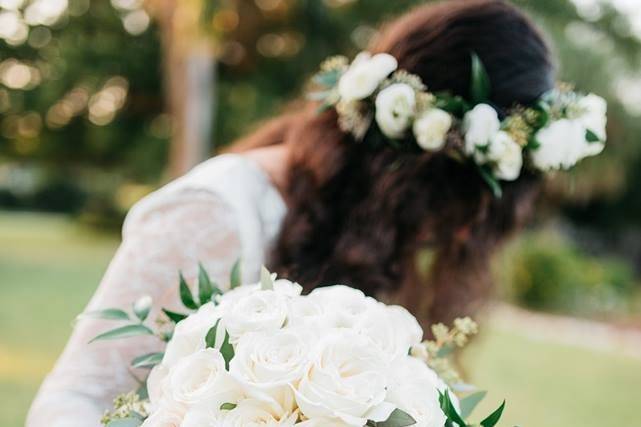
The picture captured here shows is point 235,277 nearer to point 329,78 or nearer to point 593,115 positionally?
point 329,78

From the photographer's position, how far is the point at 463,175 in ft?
7.98

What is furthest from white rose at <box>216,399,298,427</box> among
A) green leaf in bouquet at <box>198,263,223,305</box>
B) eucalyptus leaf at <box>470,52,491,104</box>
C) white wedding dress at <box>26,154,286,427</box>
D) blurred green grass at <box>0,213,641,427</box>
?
blurred green grass at <box>0,213,641,427</box>

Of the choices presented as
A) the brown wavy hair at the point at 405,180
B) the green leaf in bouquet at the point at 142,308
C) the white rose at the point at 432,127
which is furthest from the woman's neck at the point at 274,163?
the green leaf in bouquet at the point at 142,308

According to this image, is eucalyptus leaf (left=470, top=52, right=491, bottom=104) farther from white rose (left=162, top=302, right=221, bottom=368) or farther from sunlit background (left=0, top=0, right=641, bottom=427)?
sunlit background (left=0, top=0, right=641, bottom=427)

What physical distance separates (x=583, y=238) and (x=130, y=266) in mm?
21689

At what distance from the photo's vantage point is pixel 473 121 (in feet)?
7.27

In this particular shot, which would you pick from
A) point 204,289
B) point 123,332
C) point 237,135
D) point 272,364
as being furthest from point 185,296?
point 237,135

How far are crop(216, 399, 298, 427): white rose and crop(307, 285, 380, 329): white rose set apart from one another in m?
0.20

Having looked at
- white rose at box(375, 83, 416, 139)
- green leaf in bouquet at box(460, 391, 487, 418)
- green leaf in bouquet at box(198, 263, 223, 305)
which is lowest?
green leaf in bouquet at box(460, 391, 487, 418)

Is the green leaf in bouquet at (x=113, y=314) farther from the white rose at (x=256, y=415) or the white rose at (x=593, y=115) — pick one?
the white rose at (x=593, y=115)

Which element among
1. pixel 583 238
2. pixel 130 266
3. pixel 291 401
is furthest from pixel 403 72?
pixel 583 238

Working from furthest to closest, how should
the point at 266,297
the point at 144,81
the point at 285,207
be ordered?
the point at 144,81 → the point at 285,207 → the point at 266,297

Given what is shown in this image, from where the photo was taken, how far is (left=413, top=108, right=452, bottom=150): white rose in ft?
7.22

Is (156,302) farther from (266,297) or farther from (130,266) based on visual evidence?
(266,297)
